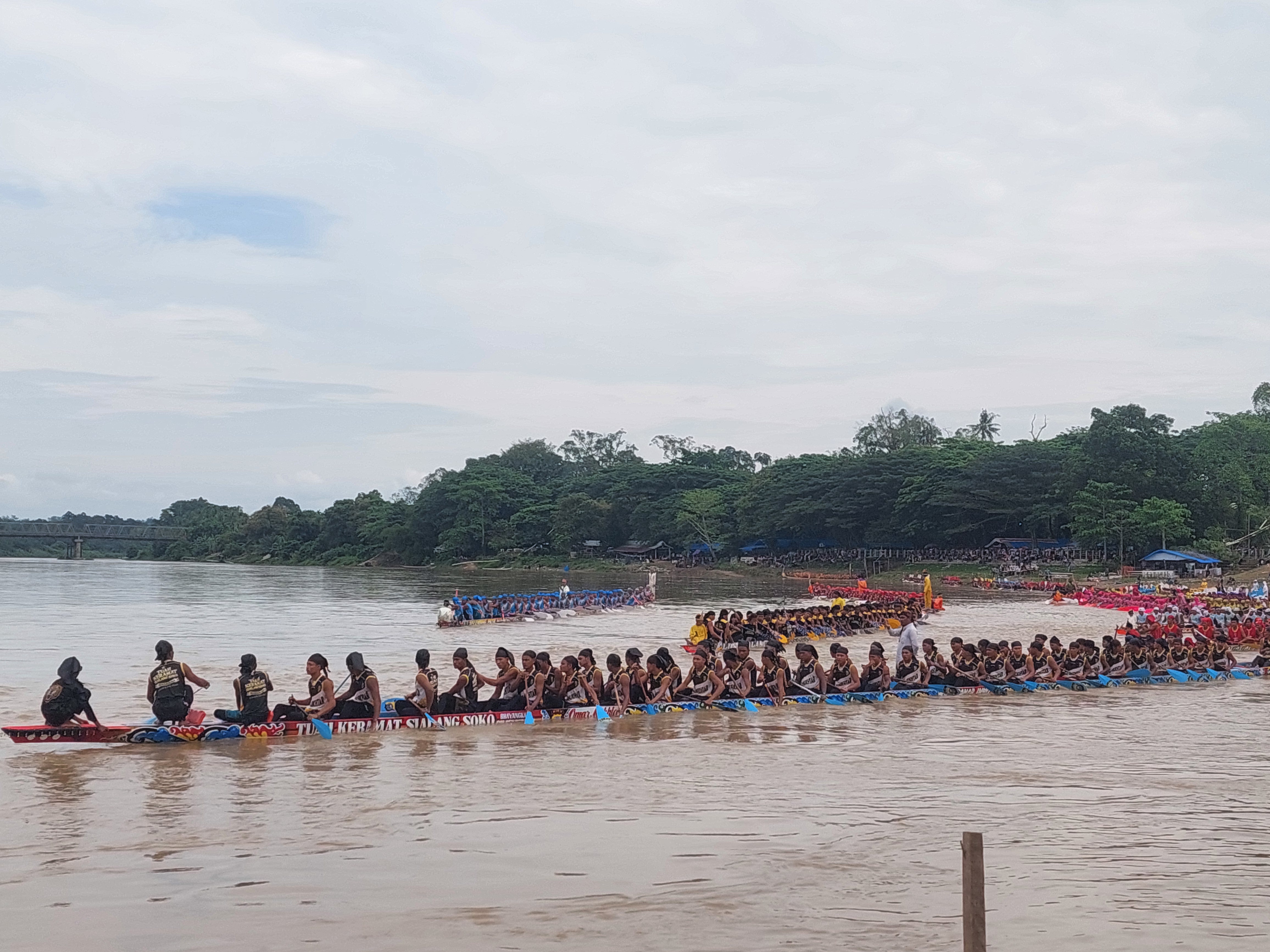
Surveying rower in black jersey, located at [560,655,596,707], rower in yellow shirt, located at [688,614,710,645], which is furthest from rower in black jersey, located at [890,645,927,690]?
rower in yellow shirt, located at [688,614,710,645]

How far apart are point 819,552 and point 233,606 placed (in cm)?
5731

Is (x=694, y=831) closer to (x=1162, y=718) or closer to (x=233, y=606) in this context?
(x=1162, y=718)

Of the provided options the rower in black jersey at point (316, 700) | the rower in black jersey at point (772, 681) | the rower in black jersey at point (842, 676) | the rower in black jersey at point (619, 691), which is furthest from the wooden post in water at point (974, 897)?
the rower in black jersey at point (842, 676)

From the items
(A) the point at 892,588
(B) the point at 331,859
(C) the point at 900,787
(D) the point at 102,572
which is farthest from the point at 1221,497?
(D) the point at 102,572

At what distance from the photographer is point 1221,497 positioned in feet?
239

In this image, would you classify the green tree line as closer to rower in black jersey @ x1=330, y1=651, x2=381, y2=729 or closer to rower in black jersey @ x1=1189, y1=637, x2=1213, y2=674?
rower in black jersey @ x1=1189, y1=637, x2=1213, y2=674

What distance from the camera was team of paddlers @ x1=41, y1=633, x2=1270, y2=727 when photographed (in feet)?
46.9

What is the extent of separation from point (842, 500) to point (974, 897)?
3391 inches

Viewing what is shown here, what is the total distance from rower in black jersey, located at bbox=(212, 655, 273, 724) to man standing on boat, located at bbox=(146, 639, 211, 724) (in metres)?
0.55

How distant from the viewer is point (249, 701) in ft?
47.4

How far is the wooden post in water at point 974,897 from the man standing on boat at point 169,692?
10.9m

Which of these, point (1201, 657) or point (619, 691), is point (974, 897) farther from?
point (1201, 657)

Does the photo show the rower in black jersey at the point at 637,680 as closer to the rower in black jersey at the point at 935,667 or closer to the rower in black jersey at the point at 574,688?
the rower in black jersey at the point at 574,688

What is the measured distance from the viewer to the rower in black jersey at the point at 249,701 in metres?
14.4
